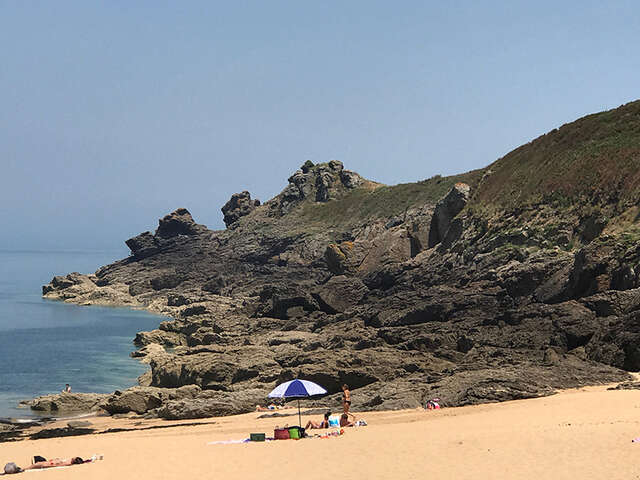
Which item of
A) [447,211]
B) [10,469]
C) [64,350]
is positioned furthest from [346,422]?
[447,211]

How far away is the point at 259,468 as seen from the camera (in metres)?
18.1

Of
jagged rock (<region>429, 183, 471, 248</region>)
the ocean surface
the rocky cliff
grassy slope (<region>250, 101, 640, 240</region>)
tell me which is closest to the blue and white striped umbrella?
the rocky cliff

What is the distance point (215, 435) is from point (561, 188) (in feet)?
143

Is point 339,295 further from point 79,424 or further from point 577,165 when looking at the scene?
point 79,424

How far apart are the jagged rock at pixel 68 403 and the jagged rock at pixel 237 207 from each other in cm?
9918

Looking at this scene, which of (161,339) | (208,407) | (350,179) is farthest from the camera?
(350,179)

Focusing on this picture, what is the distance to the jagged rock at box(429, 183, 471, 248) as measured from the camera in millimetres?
69500

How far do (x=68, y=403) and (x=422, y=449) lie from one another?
2246 cm

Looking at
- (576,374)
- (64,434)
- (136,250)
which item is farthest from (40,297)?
(576,374)

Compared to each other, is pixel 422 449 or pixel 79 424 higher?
pixel 79 424

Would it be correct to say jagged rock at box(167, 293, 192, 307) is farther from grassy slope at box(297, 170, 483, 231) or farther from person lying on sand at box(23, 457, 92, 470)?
person lying on sand at box(23, 457, 92, 470)

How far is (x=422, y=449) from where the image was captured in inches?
742

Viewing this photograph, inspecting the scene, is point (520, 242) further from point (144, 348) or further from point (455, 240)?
point (144, 348)

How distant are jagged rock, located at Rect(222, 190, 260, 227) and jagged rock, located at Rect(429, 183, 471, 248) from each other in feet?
225
